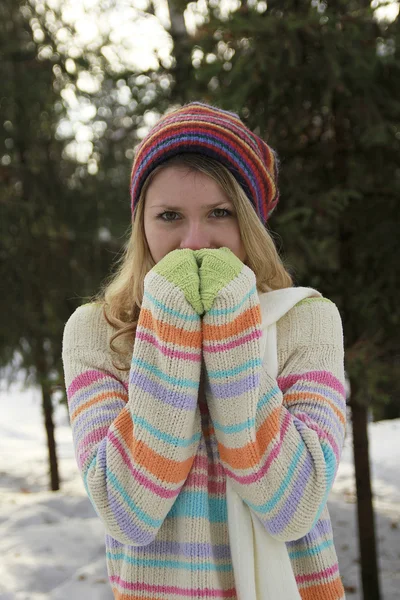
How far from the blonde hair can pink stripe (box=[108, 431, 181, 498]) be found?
Answer: 0.90ft

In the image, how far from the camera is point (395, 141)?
10.9 ft

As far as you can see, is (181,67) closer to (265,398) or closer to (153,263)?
(153,263)

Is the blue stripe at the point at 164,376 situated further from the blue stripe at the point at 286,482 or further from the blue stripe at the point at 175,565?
the blue stripe at the point at 175,565

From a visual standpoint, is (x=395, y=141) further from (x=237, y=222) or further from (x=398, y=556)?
(x=398, y=556)

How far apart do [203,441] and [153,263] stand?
0.55 m

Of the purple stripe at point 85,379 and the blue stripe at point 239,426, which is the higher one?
the purple stripe at point 85,379

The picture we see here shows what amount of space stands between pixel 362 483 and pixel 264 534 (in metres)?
2.64

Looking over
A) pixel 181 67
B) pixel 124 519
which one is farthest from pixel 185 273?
pixel 181 67

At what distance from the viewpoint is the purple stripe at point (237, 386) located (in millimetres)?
1339

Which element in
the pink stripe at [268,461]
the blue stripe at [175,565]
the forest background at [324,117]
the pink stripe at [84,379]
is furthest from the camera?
the forest background at [324,117]

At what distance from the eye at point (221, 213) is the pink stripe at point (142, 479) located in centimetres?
65

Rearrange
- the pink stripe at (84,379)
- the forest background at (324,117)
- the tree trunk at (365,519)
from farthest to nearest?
the tree trunk at (365,519), the forest background at (324,117), the pink stripe at (84,379)

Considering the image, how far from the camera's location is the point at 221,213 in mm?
1614

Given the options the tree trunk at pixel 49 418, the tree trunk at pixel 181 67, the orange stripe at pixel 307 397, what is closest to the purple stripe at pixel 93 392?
the orange stripe at pixel 307 397
